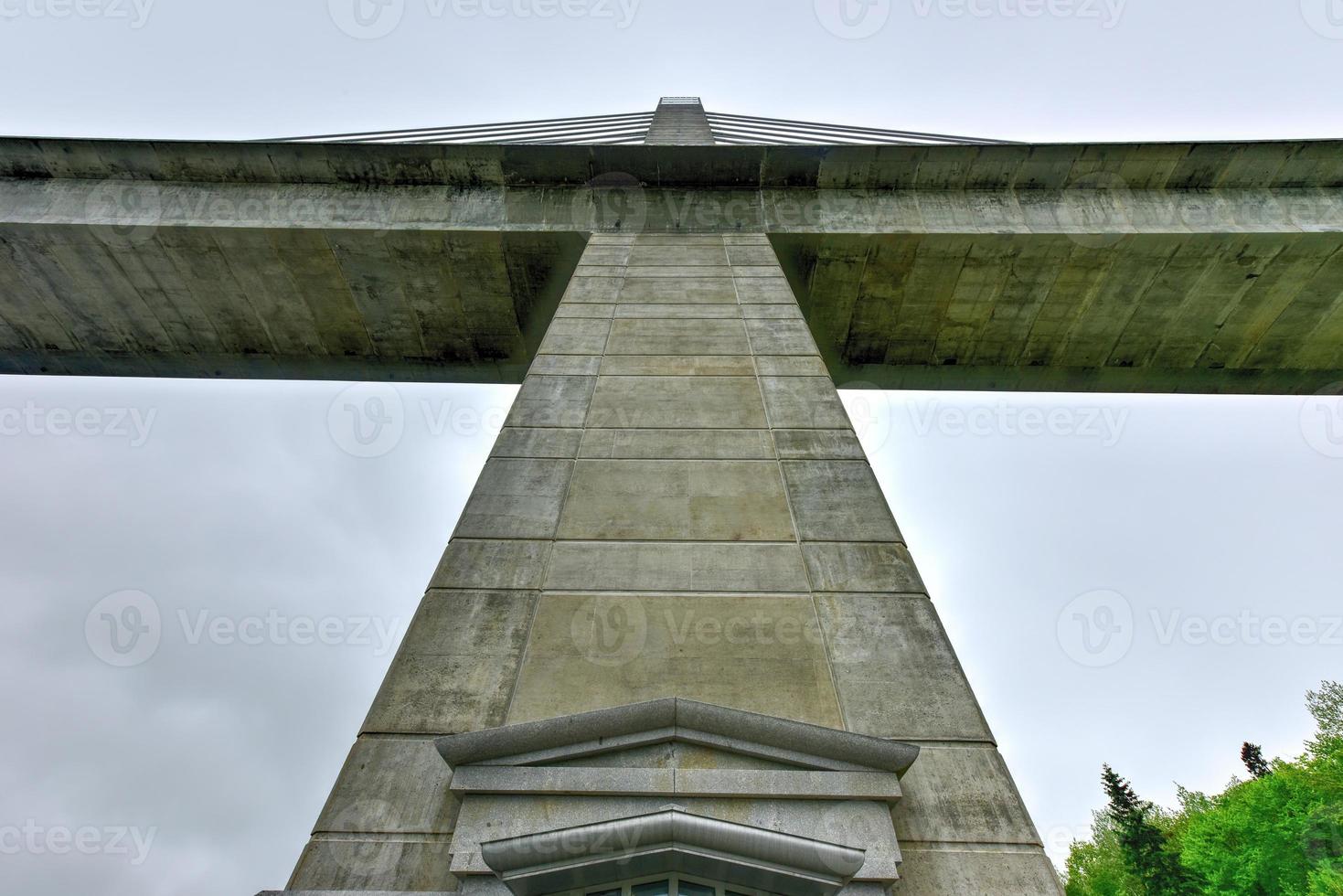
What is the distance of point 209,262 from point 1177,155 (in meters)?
15.0

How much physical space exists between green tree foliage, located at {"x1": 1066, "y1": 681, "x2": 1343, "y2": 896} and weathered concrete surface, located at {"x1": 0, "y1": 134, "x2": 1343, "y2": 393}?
27909 millimetres

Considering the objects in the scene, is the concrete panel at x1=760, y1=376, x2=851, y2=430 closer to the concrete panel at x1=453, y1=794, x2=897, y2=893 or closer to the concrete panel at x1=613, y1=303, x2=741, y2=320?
the concrete panel at x1=613, y1=303, x2=741, y2=320

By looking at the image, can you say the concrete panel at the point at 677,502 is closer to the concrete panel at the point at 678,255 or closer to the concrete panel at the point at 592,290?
the concrete panel at the point at 592,290

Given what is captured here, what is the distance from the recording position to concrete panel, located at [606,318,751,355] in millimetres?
7383

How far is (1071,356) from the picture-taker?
12.6 metres

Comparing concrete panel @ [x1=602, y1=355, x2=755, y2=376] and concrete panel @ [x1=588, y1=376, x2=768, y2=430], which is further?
concrete panel @ [x1=602, y1=355, x2=755, y2=376]

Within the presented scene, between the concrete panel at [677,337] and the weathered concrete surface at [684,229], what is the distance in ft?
8.52

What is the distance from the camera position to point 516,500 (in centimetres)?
531

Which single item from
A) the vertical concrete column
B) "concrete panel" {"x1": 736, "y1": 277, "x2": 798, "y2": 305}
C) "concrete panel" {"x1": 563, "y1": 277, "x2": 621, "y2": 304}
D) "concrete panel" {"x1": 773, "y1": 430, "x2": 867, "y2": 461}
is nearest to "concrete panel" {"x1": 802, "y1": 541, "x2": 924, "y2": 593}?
the vertical concrete column

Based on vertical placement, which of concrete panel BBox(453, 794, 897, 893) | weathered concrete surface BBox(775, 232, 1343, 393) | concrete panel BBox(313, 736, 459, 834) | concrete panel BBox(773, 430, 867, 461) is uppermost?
weathered concrete surface BBox(775, 232, 1343, 393)

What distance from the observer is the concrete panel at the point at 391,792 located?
3318 mm

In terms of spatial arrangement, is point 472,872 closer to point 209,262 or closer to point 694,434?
point 694,434

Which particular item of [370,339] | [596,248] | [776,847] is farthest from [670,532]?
[370,339]

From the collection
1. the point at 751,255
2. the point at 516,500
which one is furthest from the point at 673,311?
the point at 516,500
